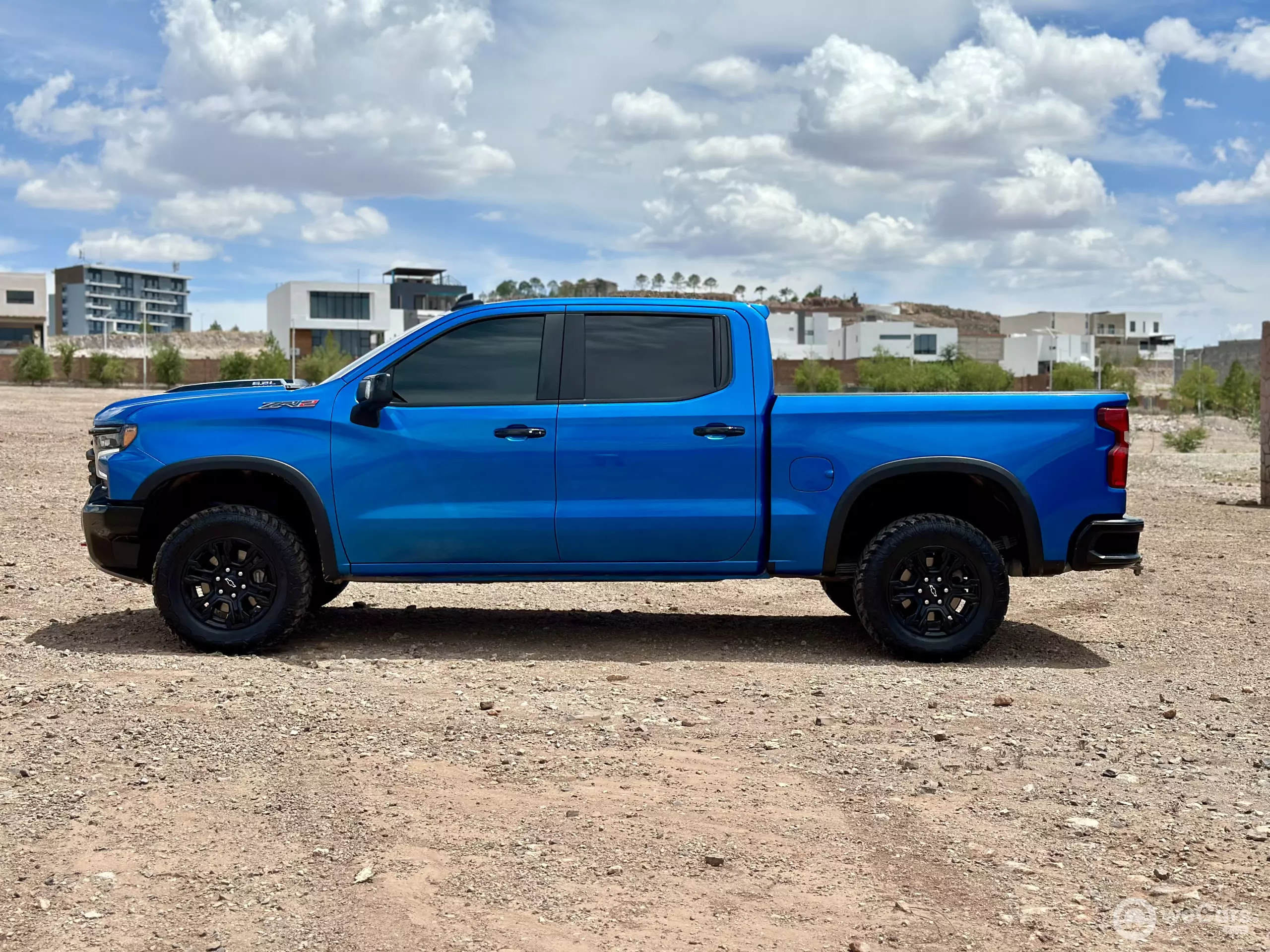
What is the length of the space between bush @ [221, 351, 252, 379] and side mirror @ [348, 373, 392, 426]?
76112mm

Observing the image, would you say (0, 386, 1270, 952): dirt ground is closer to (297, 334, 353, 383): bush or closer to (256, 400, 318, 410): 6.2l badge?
(256, 400, 318, 410): 6.2l badge

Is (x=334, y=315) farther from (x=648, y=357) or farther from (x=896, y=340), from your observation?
(x=648, y=357)

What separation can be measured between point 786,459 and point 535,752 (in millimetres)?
2530

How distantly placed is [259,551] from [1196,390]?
277 feet

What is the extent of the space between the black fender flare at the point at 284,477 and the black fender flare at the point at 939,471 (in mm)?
2772

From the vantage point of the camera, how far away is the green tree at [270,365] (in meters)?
89.4

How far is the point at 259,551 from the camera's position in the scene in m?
7.30

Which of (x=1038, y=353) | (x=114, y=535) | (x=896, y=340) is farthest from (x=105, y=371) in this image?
(x=1038, y=353)

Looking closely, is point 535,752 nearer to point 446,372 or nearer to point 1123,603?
point 446,372

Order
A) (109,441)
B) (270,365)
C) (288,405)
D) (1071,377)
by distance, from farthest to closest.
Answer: (1071,377) < (270,365) < (109,441) < (288,405)

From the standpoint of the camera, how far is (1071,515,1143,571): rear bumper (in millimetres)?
7211

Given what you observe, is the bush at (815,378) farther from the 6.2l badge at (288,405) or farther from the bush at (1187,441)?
the 6.2l badge at (288,405)

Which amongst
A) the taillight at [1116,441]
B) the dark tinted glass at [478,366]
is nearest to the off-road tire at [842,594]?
the taillight at [1116,441]

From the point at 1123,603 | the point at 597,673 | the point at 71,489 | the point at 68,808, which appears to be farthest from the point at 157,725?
the point at 71,489
